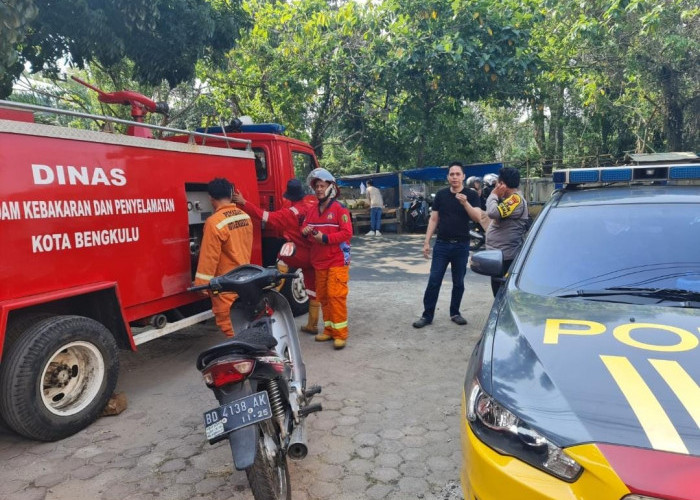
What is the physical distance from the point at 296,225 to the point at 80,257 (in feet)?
7.27

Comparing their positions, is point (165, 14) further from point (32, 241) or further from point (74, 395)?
point (74, 395)

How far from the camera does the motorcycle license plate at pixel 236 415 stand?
2.01m

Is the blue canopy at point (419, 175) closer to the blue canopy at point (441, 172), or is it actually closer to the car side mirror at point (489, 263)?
the blue canopy at point (441, 172)

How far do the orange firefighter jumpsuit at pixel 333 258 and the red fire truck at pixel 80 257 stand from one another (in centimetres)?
115

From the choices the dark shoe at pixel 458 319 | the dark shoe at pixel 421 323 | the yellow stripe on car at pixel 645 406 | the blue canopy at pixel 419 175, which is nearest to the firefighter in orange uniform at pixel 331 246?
the dark shoe at pixel 421 323

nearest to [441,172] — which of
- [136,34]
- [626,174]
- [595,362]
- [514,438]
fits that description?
[136,34]

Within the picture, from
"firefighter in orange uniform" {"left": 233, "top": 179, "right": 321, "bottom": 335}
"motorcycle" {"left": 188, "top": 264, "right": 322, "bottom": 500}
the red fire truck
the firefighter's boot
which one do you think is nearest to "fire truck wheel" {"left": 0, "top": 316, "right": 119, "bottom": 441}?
the red fire truck

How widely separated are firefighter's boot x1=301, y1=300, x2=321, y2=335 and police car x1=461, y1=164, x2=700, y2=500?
2.57 m

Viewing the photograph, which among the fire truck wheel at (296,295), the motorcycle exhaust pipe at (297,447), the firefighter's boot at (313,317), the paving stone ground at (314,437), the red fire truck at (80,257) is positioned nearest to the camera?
the motorcycle exhaust pipe at (297,447)

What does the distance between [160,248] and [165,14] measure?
4637 mm

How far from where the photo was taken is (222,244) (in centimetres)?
417

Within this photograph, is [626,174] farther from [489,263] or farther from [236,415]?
[236,415]

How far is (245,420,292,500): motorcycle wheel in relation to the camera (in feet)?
7.00

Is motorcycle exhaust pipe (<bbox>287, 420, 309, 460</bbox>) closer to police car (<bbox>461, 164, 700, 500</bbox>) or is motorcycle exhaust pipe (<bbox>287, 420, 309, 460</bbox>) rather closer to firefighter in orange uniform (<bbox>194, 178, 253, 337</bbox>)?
police car (<bbox>461, 164, 700, 500</bbox>)
